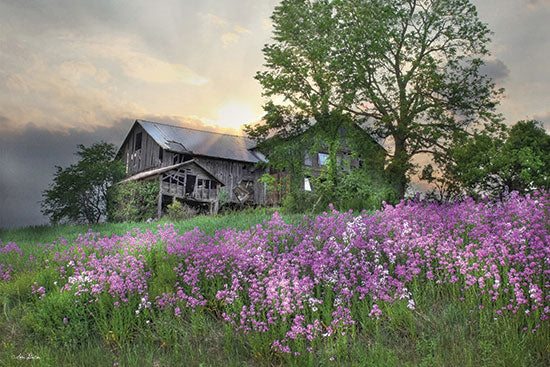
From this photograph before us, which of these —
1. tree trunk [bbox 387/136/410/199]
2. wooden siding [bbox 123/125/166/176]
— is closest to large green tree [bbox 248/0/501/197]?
tree trunk [bbox 387/136/410/199]

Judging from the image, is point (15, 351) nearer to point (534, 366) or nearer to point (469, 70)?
point (534, 366)

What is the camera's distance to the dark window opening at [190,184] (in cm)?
3378

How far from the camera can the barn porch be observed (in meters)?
32.0

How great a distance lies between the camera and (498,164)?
24.0 m

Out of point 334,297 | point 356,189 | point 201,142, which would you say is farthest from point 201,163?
point 334,297

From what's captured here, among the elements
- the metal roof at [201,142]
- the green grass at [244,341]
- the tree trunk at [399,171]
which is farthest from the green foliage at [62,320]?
the metal roof at [201,142]

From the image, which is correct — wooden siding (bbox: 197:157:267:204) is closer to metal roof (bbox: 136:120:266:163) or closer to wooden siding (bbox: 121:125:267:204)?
wooden siding (bbox: 121:125:267:204)

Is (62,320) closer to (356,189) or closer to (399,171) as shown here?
(356,189)

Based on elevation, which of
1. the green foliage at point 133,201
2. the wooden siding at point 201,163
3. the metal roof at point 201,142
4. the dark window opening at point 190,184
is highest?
the metal roof at point 201,142

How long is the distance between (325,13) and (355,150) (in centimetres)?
819

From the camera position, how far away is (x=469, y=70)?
26.2 meters

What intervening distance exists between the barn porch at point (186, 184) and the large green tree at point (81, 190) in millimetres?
1795

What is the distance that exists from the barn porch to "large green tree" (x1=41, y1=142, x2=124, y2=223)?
1795mm

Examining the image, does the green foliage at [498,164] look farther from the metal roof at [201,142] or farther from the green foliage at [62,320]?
the green foliage at [62,320]
